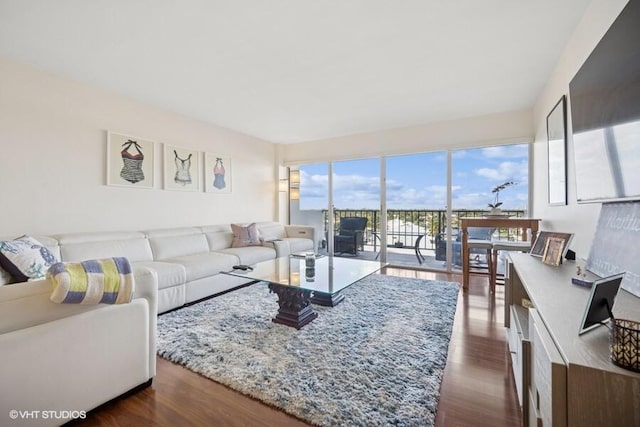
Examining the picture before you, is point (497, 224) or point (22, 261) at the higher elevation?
point (497, 224)

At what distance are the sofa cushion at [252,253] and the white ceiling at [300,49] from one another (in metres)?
1.87

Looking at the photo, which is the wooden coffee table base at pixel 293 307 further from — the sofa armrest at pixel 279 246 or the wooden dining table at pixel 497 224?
the wooden dining table at pixel 497 224

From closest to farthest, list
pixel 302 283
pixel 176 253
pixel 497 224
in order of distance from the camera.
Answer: pixel 302 283
pixel 497 224
pixel 176 253

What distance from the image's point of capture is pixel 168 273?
2.51 metres

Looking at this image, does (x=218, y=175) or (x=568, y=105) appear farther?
(x=218, y=175)

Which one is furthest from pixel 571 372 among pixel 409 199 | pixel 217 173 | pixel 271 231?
pixel 217 173

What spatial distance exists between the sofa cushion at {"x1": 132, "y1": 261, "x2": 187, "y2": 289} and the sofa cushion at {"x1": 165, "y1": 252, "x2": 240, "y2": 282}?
0.07 m

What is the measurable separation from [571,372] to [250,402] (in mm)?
1346

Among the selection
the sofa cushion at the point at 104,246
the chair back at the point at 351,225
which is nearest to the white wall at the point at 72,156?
the sofa cushion at the point at 104,246

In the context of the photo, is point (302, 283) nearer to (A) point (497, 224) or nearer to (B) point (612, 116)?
(B) point (612, 116)

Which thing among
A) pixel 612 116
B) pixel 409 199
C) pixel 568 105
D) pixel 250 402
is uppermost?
pixel 568 105

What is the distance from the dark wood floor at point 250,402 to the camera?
1264mm

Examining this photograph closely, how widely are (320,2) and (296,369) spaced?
7.52 feet

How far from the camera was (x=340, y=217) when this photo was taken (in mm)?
5309
